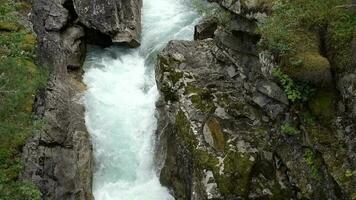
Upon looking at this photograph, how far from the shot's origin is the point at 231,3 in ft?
50.9

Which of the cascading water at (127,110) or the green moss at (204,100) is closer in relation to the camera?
the green moss at (204,100)

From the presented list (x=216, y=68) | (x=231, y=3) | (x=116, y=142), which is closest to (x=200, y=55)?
(x=216, y=68)

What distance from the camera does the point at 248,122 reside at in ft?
49.2

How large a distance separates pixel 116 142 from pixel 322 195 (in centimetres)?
796

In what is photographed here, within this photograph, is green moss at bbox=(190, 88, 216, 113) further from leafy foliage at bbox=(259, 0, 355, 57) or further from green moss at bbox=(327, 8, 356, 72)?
green moss at bbox=(327, 8, 356, 72)

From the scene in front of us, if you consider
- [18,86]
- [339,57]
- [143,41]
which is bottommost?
[143,41]

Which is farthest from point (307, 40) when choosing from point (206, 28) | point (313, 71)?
point (206, 28)

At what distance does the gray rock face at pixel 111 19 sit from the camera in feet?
70.5

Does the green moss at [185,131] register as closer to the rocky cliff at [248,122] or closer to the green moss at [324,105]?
the rocky cliff at [248,122]

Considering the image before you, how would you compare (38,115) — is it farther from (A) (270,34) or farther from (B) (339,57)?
(B) (339,57)

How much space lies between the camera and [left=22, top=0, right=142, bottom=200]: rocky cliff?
47.5ft

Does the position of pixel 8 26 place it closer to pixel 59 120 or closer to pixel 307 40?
pixel 59 120

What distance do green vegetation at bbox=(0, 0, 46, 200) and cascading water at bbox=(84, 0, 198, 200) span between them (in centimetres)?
348

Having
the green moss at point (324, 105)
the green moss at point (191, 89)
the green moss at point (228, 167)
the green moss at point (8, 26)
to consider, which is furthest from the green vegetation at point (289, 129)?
the green moss at point (8, 26)
